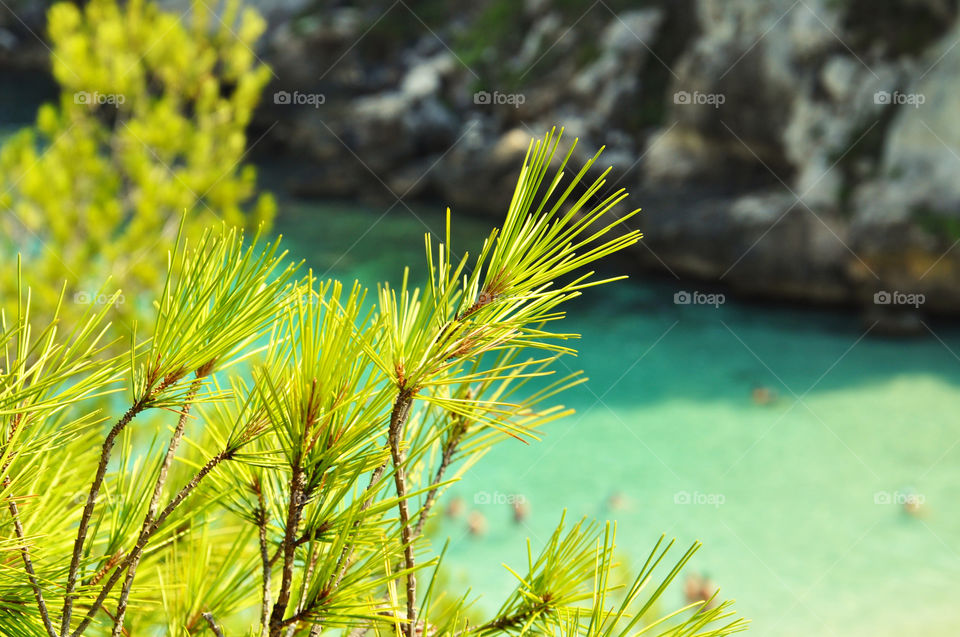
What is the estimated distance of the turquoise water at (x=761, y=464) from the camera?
620 centimetres

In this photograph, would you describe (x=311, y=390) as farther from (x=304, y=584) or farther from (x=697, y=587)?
(x=697, y=587)

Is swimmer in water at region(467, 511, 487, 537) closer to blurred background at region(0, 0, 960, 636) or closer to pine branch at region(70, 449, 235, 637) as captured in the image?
blurred background at region(0, 0, 960, 636)

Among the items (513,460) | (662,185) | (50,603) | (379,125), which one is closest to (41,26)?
(379,125)
